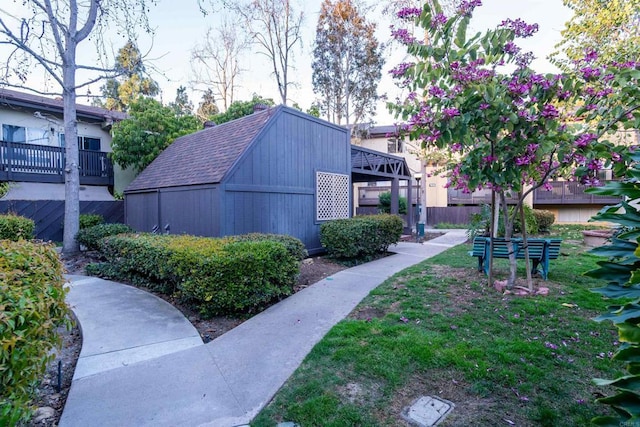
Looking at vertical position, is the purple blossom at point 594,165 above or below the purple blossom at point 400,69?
below

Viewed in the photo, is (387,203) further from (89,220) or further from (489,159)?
(489,159)

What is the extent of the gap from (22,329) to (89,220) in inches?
481

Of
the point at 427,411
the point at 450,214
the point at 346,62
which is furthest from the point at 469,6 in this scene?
the point at 346,62

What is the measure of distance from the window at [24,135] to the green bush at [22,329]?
14284mm

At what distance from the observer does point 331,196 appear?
35.1 feet

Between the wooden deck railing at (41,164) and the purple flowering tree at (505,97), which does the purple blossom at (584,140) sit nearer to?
the purple flowering tree at (505,97)

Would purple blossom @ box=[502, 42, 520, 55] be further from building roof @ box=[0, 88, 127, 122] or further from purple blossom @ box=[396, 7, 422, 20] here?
building roof @ box=[0, 88, 127, 122]

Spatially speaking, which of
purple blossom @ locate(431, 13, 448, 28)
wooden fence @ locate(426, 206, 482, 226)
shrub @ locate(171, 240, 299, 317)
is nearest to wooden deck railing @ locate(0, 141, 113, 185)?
shrub @ locate(171, 240, 299, 317)

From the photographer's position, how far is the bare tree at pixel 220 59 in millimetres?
23609

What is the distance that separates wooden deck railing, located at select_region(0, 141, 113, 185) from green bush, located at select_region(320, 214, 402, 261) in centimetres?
1090

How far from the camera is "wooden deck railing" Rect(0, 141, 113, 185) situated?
12211mm

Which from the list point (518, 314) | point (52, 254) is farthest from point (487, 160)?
point (52, 254)

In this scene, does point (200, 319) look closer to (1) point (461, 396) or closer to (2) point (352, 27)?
(1) point (461, 396)

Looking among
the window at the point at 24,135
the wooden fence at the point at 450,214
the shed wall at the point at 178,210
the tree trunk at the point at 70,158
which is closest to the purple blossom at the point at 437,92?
the shed wall at the point at 178,210
